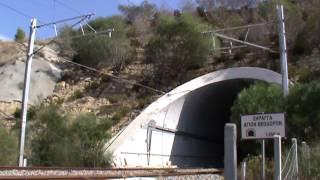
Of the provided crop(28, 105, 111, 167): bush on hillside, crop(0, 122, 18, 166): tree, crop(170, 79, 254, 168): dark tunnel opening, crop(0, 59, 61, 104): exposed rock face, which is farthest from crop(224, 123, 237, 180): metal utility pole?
crop(0, 59, 61, 104): exposed rock face

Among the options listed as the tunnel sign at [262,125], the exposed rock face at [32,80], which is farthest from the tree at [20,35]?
the tunnel sign at [262,125]

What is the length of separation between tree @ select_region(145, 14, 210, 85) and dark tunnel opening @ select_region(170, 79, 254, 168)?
851 cm

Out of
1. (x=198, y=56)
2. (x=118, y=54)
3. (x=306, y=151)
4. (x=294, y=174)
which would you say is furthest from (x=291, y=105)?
(x=118, y=54)

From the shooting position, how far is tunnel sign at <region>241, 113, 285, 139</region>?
10.7m

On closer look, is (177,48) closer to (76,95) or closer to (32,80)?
(76,95)

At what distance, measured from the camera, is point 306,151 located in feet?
59.3

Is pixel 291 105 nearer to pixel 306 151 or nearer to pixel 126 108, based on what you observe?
pixel 306 151

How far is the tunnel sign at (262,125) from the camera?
35.1 feet

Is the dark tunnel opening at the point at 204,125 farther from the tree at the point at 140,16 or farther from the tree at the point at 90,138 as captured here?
the tree at the point at 140,16

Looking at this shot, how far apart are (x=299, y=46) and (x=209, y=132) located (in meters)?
14.8

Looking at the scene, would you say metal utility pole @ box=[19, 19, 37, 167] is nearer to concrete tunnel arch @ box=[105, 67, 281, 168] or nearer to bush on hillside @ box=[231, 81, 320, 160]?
concrete tunnel arch @ box=[105, 67, 281, 168]

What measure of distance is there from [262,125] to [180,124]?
108 ft

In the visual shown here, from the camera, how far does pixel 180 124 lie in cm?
4375

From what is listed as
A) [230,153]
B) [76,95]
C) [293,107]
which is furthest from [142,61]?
[230,153]
